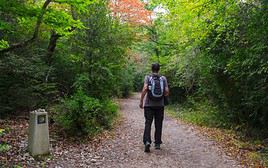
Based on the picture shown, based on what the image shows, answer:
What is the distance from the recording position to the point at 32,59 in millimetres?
9273

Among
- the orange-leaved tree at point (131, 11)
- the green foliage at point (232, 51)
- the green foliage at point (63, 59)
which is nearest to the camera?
the green foliage at point (232, 51)

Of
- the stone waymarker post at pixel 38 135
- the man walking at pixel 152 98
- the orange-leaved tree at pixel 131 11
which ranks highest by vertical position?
the orange-leaved tree at pixel 131 11

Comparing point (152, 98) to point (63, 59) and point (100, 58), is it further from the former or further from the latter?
point (63, 59)

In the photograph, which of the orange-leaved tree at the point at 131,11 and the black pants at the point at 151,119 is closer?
the black pants at the point at 151,119

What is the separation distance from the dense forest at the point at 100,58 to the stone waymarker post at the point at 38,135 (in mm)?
1374

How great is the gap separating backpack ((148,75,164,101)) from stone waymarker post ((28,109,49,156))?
2300mm

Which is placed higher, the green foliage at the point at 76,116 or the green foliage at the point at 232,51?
the green foliage at the point at 232,51

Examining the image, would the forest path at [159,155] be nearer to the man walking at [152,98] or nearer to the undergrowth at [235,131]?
the man walking at [152,98]

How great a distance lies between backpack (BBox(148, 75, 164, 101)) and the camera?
20.4ft

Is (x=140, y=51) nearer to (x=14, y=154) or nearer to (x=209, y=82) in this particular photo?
(x=209, y=82)

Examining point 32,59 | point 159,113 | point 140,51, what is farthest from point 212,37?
point 140,51

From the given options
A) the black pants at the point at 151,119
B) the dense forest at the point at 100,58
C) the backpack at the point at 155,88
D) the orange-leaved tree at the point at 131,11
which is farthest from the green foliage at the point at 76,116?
the orange-leaved tree at the point at 131,11

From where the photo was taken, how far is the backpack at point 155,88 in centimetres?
622

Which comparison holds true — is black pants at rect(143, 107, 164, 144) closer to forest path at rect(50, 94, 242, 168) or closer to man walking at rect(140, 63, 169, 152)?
man walking at rect(140, 63, 169, 152)
